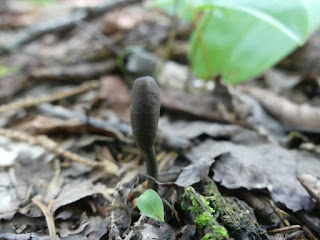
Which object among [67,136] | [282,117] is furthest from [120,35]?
[282,117]

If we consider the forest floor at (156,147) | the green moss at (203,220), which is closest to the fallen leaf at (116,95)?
the forest floor at (156,147)

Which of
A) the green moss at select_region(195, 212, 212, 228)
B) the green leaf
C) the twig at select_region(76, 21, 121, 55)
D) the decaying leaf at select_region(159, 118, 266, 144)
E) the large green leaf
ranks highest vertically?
the large green leaf

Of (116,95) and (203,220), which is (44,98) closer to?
(116,95)

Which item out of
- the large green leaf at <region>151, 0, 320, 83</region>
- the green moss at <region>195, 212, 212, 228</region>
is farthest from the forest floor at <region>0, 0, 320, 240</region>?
the large green leaf at <region>151, 0, 320, 83</region>

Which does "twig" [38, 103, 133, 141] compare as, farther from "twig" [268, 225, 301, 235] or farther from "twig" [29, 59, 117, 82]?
"twig" [268, 225, 301, 235]

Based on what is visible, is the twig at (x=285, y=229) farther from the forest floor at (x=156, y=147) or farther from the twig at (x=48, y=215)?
the twig at (x=48, y=215)

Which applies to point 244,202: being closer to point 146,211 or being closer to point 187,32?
point 146,211
